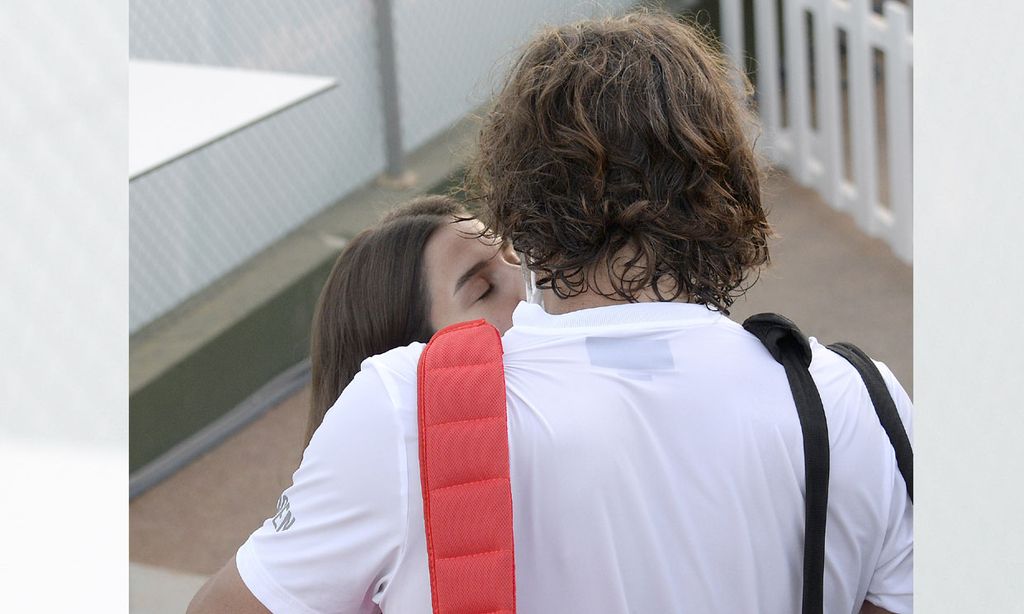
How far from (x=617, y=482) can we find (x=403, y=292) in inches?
33.4

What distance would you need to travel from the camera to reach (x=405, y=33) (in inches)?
196

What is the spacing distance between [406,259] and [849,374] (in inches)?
34.8

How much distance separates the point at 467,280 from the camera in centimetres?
180

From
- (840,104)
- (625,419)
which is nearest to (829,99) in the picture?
(840,104)

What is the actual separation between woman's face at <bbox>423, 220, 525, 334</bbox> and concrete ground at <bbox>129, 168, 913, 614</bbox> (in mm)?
1655

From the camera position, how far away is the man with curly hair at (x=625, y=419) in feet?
3.23

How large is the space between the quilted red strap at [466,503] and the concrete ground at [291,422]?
2.45 meters

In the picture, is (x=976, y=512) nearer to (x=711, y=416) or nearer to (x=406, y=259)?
(x=711, y=416)

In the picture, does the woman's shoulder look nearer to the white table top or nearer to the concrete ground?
the concrete ground

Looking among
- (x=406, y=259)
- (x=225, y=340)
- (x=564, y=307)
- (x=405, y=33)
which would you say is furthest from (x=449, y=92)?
(x=564, y=307)

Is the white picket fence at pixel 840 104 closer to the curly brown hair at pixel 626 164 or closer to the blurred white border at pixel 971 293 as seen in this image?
the curly brown hair at pixel 626 164

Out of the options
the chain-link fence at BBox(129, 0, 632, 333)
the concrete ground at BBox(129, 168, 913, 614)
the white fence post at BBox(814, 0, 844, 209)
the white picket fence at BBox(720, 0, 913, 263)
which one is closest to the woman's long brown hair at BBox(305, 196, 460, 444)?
the concrete ground at BBox(129, 168, 913, 614)

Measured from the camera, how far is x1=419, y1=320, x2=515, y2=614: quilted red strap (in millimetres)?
942

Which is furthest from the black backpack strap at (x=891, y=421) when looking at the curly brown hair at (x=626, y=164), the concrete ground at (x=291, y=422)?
the concrete ground at (x=291, y=422)
